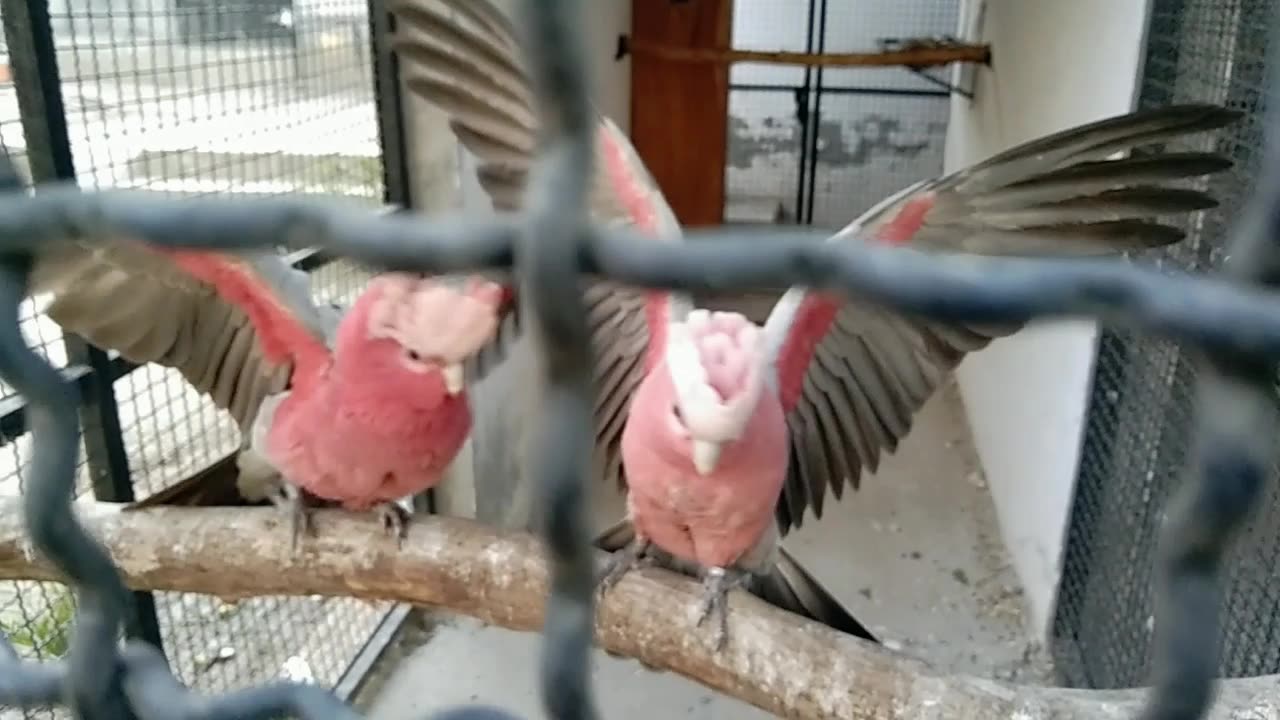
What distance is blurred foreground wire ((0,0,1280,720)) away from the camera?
0.73 ft

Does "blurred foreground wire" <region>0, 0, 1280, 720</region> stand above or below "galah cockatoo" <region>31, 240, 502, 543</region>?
above

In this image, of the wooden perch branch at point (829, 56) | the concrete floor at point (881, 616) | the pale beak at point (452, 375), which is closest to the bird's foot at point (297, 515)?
the pale beak at point (452, 375)

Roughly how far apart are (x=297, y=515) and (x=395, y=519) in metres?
0.10

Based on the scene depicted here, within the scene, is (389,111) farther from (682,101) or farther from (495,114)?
(682,101)

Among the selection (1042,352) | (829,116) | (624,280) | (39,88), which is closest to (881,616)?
(1042,352)

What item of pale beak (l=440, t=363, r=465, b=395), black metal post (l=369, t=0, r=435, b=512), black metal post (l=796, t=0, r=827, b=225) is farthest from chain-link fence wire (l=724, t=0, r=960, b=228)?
pale beak (l=440, t=363, r=465, b=395)

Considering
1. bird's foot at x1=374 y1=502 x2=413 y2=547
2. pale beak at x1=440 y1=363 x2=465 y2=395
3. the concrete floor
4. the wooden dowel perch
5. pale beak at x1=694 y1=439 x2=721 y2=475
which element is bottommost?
the concrete floor

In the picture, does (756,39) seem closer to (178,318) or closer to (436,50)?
(436,50)

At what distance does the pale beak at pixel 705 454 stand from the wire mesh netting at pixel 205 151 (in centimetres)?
53

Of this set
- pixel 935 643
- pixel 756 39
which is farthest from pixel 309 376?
pixel 756 39

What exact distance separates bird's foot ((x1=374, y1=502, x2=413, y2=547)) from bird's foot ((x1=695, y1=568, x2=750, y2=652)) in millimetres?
319

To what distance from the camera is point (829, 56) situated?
2576mm

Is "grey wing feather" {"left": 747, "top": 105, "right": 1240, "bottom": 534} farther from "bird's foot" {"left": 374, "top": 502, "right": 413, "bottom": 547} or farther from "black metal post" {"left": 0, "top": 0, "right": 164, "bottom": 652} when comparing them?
"black metal post" {"left": 0, "top": 0, "right": 164, "bottom": 652}

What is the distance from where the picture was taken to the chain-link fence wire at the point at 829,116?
4141 mm
